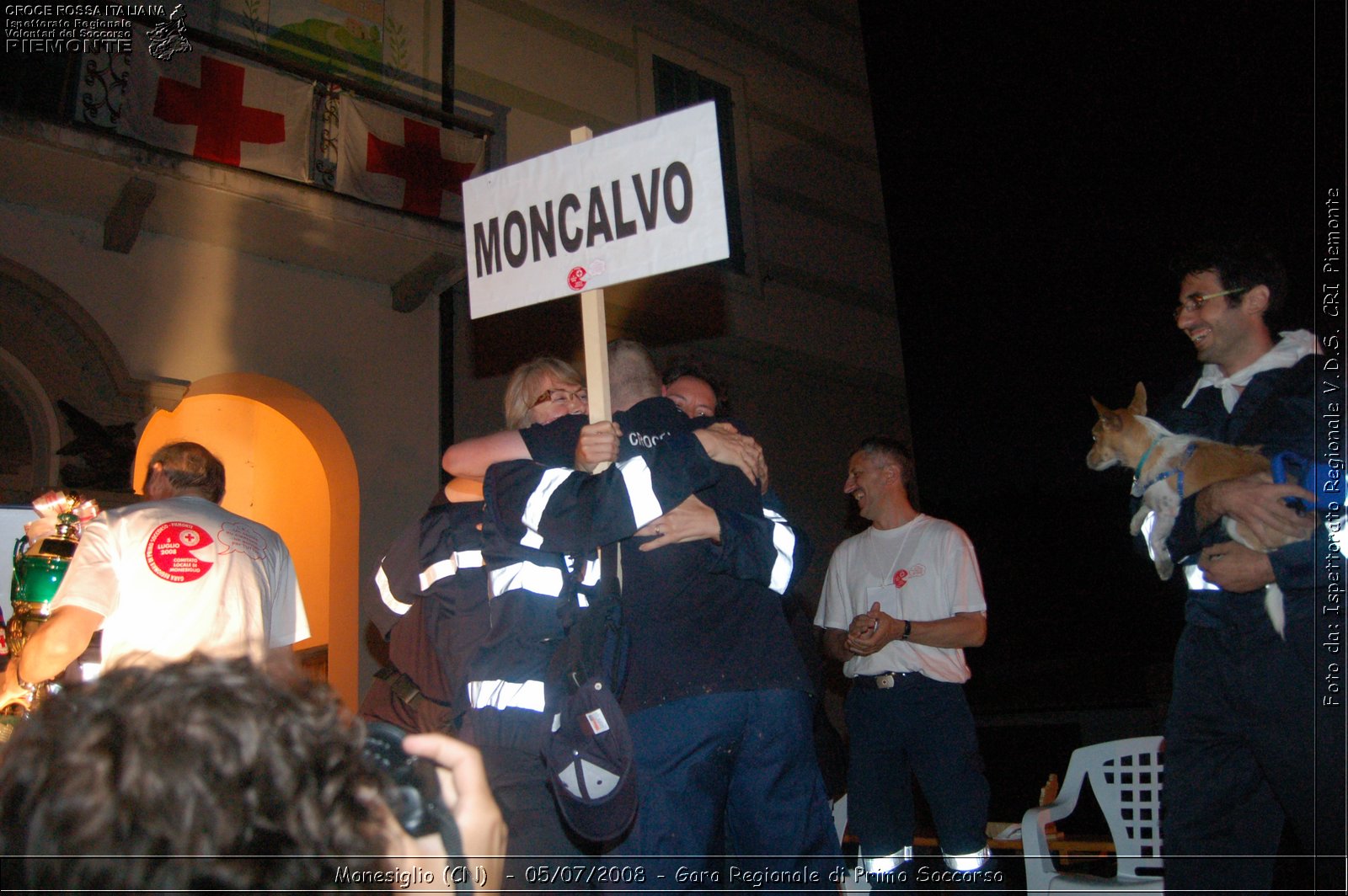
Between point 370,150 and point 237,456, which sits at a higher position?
point 370,150

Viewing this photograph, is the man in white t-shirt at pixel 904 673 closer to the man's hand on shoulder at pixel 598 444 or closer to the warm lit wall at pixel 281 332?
the man's hand on shoulder at pixel 598 444

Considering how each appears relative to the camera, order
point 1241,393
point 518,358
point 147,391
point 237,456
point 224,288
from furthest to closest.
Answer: point 237,456 → point 518,358 → point 224,288 → point 147,391 → point 1241,393

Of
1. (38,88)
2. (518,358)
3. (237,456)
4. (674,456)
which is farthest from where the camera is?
(237,456)

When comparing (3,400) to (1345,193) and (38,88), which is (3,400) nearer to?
(38,88)

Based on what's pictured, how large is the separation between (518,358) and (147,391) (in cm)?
332

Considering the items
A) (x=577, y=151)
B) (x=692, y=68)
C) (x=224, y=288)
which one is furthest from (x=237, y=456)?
(x=577, y=151)

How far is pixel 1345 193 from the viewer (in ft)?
10.6

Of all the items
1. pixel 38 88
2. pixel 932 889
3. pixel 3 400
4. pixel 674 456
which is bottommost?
pixel 932 889

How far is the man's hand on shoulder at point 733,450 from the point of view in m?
2.99

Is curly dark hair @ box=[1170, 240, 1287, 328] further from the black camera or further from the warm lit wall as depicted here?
the warm lit wall

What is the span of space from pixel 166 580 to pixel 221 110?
179 inches
